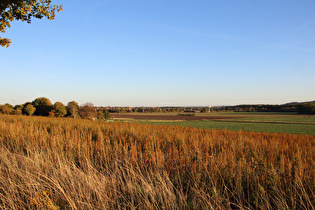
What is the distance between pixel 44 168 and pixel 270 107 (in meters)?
126

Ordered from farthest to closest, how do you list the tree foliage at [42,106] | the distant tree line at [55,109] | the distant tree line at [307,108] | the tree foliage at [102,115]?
the distant tree line at [307,108]
the tree foliage at [102,115]
the tree foliage at [42,106]
the distant tree line at [55,109]

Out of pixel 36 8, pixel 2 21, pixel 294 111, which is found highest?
pixel 36 8

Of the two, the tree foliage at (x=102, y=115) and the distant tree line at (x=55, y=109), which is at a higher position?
the distant tree line at (x=55, y=109)

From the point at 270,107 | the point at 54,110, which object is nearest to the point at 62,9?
the point at 54,110

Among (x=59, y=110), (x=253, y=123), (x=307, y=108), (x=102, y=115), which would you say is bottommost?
(x=253, y=123)

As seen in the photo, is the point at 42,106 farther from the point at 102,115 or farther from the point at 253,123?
the point at 253,123

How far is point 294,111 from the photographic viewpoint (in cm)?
9569

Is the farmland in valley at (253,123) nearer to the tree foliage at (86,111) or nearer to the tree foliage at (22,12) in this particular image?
the tree foliage at (86,111)

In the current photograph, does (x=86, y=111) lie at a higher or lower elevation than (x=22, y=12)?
lower

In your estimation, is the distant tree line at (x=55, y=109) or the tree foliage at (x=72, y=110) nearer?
the tree foliage at (x=72, y=110)

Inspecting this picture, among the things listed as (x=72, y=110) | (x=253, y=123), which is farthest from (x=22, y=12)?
(x=253, y=123)

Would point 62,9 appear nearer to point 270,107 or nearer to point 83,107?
point 83,107

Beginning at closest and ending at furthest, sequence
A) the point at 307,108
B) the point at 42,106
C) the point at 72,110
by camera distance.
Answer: the point at 72,110
the point at 42,106
the point at 307,108

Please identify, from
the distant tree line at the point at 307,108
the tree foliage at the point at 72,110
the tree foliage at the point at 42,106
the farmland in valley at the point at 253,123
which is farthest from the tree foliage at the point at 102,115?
the distant tree line at the point at 307,108
